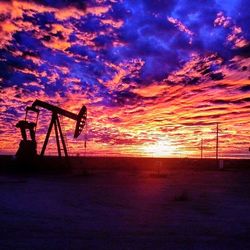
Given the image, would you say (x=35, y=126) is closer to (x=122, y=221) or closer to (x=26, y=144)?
(x=26, y=144)

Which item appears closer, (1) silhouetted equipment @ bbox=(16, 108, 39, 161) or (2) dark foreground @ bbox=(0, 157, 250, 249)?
(2) dark foreground @ bbox=(0, 157, 250, 249)

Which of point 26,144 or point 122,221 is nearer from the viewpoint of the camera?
point 122,221

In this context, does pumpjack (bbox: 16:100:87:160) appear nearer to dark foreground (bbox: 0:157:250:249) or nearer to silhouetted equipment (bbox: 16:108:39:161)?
silhouetted equipment (bbox: 16:108:39:161)

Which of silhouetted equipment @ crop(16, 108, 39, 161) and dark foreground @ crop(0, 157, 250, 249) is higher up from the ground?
silhouetted equipment @ crop(16, 108, 39, 161)

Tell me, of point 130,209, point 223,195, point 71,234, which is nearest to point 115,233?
point 71,234

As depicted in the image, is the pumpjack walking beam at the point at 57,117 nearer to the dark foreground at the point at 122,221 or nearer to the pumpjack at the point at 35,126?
the pumpjack at the point at 35,126

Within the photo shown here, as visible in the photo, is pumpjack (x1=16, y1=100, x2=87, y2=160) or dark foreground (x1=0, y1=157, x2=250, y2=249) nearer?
dark foreground (x1=0, y1=157, x2=250, y2=249)

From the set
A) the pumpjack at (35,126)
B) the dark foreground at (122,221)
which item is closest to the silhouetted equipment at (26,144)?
the pumpjack at (35,126)

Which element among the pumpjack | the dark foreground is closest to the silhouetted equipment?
the pumpjack

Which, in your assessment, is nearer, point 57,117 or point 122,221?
point 122,221

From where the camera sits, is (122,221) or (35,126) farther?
(35,126)

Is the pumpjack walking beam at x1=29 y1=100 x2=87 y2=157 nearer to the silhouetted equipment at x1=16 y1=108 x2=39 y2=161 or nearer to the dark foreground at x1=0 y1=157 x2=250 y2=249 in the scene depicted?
the silhouetted equipment at x1=16 y1=108 x2=39 y2=161

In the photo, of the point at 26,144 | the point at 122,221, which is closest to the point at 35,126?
the point at 26,144

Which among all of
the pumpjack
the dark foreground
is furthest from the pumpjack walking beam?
the dark foreground
